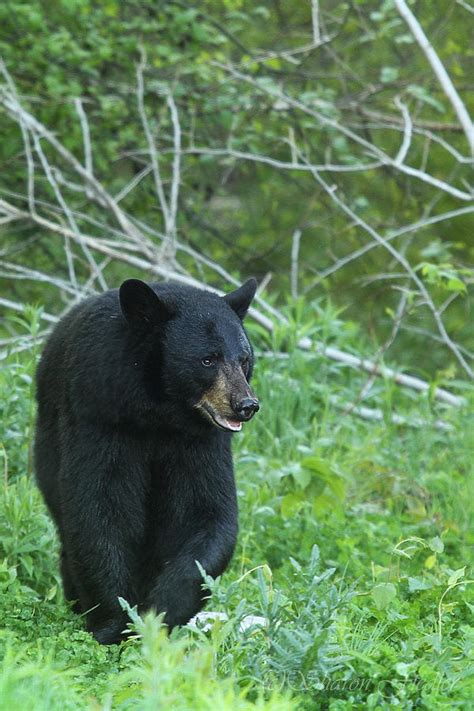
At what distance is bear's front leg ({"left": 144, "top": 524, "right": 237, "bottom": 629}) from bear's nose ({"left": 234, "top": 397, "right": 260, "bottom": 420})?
0.46 m

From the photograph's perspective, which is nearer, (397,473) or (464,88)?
(397,473)

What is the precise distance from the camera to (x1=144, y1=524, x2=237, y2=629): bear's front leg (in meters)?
4.16

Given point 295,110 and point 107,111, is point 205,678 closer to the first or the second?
point 107,111

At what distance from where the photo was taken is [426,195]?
11812 millimetres

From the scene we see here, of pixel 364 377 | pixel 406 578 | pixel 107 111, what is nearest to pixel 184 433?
pixel 406 578

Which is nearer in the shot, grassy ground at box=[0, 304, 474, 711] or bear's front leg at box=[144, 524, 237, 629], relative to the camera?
grassy ground at box=[0, 304, 474, 711]

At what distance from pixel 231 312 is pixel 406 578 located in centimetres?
116

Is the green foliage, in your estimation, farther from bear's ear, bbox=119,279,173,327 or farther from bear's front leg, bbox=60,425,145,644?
bear's front leg, bbox=60,425,145,644

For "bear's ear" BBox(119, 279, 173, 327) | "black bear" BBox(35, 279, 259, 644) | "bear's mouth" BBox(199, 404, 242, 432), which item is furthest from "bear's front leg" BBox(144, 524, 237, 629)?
"bear's ear" BBox(119, 279, 173, 327)

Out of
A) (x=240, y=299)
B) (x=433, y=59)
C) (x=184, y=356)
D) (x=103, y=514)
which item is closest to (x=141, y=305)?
(x=184, y=356)

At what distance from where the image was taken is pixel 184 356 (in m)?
4.29

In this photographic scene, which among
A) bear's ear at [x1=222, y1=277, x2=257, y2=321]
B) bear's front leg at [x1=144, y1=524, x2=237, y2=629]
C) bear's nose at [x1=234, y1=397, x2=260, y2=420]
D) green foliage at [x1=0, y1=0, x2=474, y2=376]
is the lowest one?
green foliage at [x1=0, y1=0, x2=474, y2=376]

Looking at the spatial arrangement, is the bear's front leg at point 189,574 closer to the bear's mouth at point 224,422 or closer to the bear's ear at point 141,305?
the bear's mouth at point 224,422

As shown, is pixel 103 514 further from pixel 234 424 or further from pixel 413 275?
pixel 413 275
